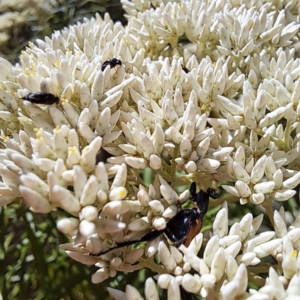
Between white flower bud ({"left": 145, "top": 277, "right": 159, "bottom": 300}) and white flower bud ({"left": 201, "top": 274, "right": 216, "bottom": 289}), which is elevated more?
white flower bud ({"left": 201, "top": 274, "right": 216, "bottom": 289})

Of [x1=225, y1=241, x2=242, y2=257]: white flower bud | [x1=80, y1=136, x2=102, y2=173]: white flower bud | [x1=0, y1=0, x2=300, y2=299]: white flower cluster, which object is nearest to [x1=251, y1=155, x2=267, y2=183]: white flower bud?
[x1=0, y1=0, x2=300, y2=299]: white flower cluster

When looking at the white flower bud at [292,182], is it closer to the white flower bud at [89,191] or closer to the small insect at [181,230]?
the small insect at [181,230]

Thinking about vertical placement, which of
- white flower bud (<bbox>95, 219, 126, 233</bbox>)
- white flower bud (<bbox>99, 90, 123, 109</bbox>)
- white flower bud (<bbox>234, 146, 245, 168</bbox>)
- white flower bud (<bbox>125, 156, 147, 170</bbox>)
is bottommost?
white flower bud (<bbox>234, 146, 245, 168</bbox>)

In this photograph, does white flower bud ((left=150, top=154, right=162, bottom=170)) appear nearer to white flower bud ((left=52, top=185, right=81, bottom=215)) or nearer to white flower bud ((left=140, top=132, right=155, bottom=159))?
white flower bud ((left=140, top=132, right=155, bottom=159))

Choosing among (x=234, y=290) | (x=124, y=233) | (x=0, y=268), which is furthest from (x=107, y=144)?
(x=0, y=268)

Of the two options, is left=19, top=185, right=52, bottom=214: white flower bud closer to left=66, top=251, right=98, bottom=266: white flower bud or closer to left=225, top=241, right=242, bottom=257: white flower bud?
left=66, top=251, right=98, bottom=266: white flower bud

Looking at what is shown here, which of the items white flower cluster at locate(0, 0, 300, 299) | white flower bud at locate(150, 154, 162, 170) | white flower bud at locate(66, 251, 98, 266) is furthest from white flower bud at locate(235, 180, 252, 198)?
white flower bud at locate(66, 251, 98, 266)

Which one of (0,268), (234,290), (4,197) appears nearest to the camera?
(234,290)

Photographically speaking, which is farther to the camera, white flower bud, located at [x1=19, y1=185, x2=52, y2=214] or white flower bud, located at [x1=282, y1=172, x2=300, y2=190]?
white flower bud, located at [x1=282, y1=172, x2=300, y2=190]

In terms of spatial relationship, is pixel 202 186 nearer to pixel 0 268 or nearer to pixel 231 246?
pixel 231 246
